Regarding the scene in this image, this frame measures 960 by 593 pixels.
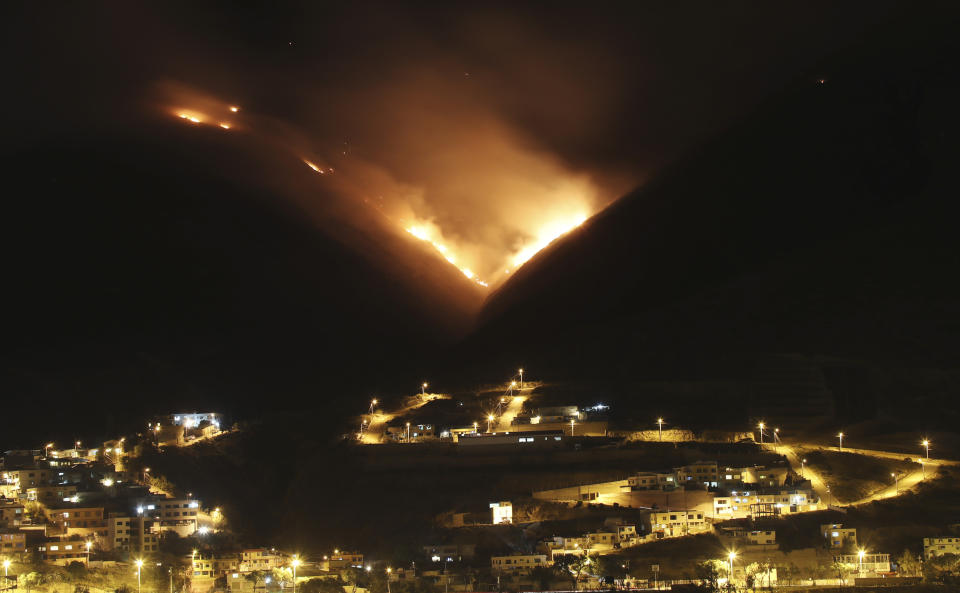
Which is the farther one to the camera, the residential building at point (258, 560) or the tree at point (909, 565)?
the residential building at point (258, 560)

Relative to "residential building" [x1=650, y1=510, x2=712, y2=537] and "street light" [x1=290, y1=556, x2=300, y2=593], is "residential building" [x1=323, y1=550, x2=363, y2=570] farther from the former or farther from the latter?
"residential building" [x1=650, y1=510, x2=712, y2=537]

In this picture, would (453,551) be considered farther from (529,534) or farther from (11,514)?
(11,514)

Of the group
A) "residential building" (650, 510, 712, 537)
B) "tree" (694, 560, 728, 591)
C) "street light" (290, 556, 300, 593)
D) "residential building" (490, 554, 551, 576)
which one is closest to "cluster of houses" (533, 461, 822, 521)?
"residential building" (650, 510, 712, 537)

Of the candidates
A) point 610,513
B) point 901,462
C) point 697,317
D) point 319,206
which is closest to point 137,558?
point 610,513

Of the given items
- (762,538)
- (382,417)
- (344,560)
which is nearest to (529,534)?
(344,560)

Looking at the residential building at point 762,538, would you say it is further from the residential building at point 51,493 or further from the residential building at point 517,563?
the residential building at point 51,493

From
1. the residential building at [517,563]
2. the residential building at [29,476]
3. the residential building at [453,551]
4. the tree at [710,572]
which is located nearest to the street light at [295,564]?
the residential building at [453,551]
